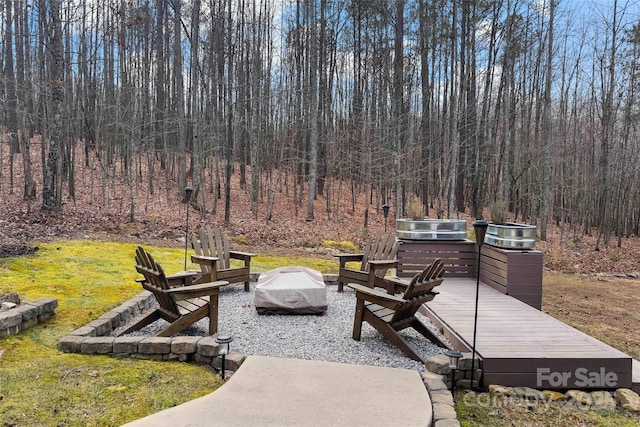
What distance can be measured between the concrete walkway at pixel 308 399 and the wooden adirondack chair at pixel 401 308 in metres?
0.59

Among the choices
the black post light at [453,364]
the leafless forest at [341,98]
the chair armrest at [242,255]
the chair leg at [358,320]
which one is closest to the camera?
the black post light at [453,364]

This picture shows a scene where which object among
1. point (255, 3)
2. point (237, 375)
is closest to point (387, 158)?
point (255, 3)

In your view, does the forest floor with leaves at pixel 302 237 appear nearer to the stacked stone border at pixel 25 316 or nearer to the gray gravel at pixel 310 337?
the gray gravel at pixel 310 337

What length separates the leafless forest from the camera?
42.3ft

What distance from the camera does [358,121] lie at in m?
15.6

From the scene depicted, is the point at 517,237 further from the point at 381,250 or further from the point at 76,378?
the point at 76,378

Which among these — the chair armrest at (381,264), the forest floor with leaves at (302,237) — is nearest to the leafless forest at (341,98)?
the forest floor with leaves at (302,237)

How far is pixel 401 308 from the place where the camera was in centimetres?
352

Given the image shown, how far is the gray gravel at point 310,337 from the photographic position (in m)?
3.45

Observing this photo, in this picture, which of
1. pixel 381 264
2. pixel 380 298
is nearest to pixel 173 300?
pixel 380 298

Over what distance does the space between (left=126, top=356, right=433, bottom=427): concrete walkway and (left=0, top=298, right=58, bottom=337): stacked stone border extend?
2.02m

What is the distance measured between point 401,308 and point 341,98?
636 inches

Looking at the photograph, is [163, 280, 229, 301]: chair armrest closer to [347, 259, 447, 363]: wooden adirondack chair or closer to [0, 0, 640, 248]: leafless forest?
[347, 259, 447, 363]: wooden adirondack chair

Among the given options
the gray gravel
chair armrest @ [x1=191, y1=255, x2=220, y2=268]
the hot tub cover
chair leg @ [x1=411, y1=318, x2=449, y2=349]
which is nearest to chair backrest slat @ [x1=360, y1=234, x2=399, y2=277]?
the gray gravel
